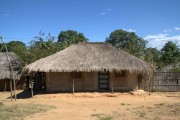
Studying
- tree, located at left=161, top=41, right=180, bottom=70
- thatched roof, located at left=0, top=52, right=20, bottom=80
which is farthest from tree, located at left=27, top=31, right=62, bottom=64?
tree, located at left=161, top=41, right=180, bottom=70

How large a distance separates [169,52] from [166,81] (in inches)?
782

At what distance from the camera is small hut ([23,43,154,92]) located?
809 inches

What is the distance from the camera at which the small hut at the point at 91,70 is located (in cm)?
2055

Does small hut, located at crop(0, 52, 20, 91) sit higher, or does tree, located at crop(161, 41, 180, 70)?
tree, located at crop(161, 41, 180, 70)

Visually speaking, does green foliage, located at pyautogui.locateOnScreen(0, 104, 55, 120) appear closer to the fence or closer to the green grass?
the green grass

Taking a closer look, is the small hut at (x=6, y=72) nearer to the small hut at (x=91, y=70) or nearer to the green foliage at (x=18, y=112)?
the small hut at (x=91, y=70)

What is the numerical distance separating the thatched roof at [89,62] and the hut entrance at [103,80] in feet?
3.89

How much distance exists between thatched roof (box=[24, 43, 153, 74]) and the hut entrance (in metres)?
1.18

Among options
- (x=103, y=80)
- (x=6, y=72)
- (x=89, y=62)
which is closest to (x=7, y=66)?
(x=6, y=72)

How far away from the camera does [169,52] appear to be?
43250 mm

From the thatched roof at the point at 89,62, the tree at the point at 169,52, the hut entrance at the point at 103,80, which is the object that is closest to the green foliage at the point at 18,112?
the thatched roof at the point at 89,62

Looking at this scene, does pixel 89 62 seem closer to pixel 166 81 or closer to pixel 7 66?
pixel 166 81

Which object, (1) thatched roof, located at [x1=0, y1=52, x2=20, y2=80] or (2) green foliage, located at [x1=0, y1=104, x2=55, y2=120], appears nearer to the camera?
(2) green foliage, located at [x1=0, y1=104, x2=55, y2=120]

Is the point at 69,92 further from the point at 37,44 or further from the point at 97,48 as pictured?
the point at 37,44
